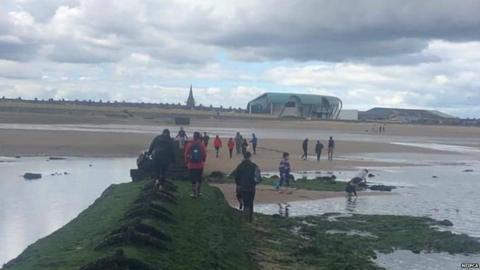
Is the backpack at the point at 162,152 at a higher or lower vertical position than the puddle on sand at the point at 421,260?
higher

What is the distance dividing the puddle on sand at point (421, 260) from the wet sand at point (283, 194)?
8.68 m

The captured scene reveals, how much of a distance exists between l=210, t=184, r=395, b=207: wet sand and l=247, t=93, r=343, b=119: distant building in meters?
138

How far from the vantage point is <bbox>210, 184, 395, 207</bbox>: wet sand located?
957 inches

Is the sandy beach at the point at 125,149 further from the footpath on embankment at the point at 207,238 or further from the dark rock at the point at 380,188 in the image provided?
the footpath on embankment at the point at 207,238

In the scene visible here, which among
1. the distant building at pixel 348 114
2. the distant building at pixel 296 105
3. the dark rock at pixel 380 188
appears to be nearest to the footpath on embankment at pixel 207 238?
the dark rock at pixel 380 188

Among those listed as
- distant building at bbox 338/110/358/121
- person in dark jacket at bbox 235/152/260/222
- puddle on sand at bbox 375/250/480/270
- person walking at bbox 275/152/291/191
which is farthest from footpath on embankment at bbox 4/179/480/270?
distant building at bbox 338/110/358/121

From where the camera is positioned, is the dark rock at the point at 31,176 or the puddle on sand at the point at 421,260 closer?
the puddle on sand at the point at 421,260

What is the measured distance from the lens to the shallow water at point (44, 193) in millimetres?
17448

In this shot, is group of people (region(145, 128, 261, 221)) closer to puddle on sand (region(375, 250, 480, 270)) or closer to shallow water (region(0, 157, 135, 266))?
shallow water (region(0, 157, 135, 266))

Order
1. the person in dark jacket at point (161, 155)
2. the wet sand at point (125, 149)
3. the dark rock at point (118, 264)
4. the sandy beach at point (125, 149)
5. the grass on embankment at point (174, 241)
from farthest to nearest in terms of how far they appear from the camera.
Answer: the sandy beach at point (125, 149) < the wet sand at point (125, 149) < the person in dark jacket at point (161, 155) < the grass on embankment at point (174, 241) < the dark rock at point (118, 264)

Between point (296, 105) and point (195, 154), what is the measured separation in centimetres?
15115

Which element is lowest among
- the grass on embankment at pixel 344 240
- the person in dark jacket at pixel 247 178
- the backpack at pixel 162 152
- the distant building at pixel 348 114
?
the grass on embankment at pixel 344 240

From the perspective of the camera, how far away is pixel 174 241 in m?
11.5

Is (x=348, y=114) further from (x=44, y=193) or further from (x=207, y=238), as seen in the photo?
(x=207, y=238)
